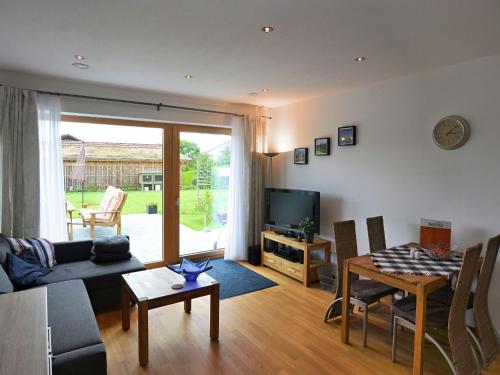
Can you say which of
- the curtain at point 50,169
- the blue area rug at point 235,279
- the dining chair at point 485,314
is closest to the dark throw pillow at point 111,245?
the curtain at point 50,169

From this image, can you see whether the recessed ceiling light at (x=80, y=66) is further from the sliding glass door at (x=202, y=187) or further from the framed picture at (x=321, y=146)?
the framed picture at (x=321, y=146)

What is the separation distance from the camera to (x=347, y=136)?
3943mm

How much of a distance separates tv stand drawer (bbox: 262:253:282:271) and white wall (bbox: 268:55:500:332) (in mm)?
813

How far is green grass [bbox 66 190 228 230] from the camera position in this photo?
417cm

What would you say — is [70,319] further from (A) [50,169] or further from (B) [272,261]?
(B) [272,261]

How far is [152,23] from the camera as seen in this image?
218 cm

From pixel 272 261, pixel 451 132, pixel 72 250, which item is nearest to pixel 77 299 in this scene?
pixel 72 250

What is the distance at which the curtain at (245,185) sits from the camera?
4.90 metres

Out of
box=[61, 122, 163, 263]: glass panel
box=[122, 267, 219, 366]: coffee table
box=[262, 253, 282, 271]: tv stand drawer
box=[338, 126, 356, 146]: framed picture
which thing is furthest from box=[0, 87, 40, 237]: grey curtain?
box=[338, 126, 356, 146]: framed picture

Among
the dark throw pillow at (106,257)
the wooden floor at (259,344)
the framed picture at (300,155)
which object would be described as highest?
the framed picture at (300,155)

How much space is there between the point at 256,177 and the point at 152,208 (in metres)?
1.71

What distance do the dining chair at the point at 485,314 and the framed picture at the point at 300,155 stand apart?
2.63 metres

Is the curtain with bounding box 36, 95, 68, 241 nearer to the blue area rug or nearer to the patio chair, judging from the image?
the patio chair

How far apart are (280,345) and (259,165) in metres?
3.02
